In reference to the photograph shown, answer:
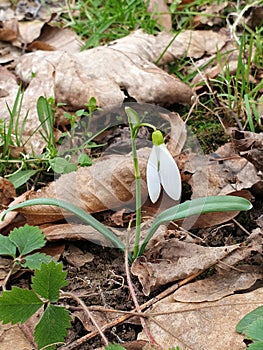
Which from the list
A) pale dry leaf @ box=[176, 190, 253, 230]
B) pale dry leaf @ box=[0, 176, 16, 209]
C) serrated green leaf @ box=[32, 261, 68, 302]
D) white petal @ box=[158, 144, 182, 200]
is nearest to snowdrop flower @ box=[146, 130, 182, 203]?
white petal @ box=[158, 144, 182, 200]

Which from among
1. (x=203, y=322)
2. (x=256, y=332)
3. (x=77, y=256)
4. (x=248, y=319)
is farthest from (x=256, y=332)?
(x=77, y=256)

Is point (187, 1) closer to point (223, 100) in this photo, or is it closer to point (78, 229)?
point (223, 100)

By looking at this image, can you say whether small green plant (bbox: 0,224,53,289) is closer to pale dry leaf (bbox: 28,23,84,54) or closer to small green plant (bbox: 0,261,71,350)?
small green plant (bbox: 0,261,71,350)

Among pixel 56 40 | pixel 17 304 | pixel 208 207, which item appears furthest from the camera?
pixel 56 40

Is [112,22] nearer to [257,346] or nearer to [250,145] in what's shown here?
[250,145]

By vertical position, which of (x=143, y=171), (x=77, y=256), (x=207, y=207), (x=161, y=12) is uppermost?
(x=207, y=207)
